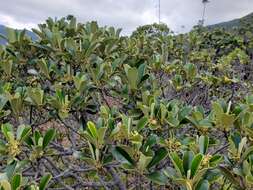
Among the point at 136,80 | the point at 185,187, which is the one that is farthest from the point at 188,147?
the point at 136,80

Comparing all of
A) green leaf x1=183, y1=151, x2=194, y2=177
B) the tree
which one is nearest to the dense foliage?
green leaf x1=183, y1=151, x2=194, y2=177

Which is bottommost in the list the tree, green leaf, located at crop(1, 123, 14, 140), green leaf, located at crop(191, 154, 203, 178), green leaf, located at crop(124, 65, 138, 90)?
green leaf, located at crop(191, 154, 203, 178)

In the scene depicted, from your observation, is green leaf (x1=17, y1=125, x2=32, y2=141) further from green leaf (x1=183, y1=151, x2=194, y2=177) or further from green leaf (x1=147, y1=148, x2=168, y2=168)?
green leaf (x1=183, y1=151, x2=194, y2=177)

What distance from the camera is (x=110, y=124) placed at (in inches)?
74.5

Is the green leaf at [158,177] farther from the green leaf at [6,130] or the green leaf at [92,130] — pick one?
the green leaf at [6,130]

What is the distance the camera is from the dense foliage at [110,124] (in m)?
1.70

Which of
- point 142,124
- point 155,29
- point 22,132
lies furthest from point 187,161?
point 155,29

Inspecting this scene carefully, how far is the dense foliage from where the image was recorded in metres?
1.70

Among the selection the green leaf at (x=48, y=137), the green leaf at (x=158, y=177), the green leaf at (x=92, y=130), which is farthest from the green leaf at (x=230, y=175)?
the green leaf at (x=48, y=137)

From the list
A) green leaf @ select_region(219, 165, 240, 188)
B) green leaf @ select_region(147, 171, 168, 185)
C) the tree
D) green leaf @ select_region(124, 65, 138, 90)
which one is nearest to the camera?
green leaf @ select_region(219, 165, 240, 188)

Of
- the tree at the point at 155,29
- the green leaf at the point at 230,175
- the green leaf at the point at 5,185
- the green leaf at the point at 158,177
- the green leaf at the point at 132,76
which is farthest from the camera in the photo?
the tree at the point at 155,29

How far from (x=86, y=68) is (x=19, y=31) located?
77 centimetres

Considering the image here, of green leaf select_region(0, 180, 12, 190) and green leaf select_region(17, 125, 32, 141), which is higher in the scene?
green leaf select_region(17, 125, 32, 141)

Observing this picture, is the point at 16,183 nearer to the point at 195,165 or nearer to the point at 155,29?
the point at 195,165
